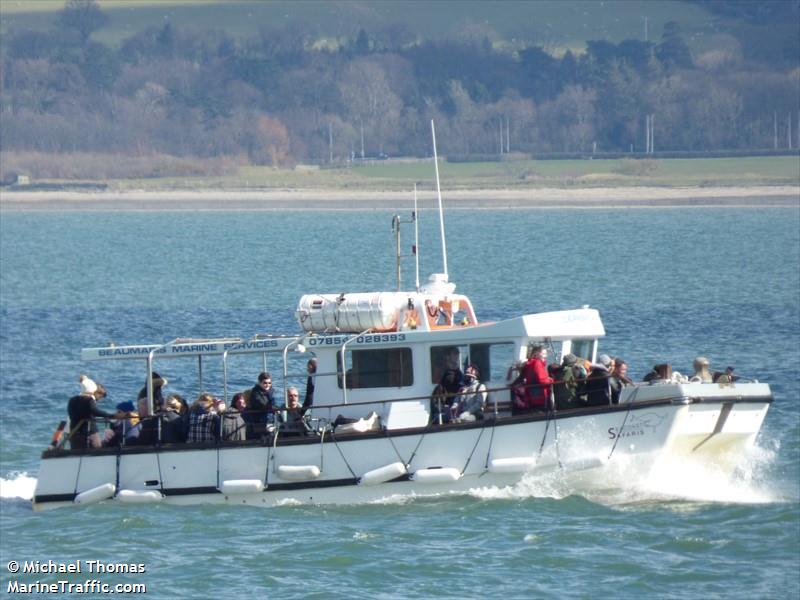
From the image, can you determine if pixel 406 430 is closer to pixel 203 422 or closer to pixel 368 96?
pixel 203 422

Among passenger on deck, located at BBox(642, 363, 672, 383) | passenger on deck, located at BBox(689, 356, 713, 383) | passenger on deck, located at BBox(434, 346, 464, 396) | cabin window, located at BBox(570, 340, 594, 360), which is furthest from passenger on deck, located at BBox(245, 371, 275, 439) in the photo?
passenger on deck, located at BBox(689, 356, 713, 383)

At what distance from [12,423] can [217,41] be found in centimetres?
16743

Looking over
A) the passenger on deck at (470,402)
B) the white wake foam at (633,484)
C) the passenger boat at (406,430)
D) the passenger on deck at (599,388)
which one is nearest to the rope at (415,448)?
the passenger boat at (406,430)

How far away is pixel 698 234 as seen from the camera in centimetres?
9381

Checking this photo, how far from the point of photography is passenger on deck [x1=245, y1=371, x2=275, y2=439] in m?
22.5

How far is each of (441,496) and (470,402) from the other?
54.0 inches

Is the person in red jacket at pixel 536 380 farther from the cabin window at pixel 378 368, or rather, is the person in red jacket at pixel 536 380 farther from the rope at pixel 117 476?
the rope at pixel 117 476

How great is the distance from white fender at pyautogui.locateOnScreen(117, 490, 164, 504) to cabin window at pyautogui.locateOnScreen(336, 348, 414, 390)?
9.94 ft

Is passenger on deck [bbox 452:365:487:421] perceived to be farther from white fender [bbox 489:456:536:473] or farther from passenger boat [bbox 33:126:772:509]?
white fender [bbox 489:456:536:473]

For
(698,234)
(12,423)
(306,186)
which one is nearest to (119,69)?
(306,186)

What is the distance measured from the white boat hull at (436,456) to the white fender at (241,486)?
2 cm

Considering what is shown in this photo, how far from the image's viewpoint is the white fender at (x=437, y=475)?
21859 mm

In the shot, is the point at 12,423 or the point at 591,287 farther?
the point at 591,287

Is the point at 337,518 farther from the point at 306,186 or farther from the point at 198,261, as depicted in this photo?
the point at 306,186
